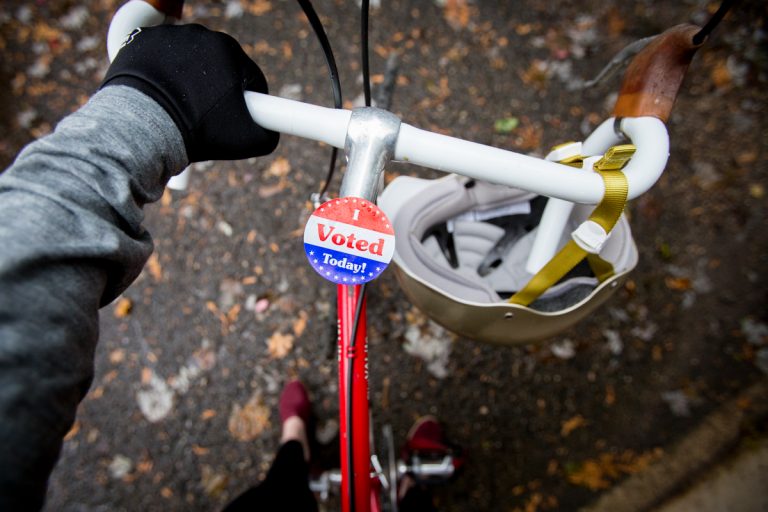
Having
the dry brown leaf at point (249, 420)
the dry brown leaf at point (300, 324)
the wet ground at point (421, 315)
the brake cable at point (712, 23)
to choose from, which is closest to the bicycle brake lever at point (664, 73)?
the brake cable at point (712, 23)

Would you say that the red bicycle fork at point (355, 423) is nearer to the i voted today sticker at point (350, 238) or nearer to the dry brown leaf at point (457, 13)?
the i voted today sticker at point (350, 238)

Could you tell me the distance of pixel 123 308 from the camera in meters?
2.29

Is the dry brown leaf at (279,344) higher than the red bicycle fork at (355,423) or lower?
lower

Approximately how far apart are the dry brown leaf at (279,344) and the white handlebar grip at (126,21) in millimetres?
1621

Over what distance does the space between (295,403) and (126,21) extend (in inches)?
67.4

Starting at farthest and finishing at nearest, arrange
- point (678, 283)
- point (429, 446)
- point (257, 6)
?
point (257, 6), point (678, 283), point (429, 446)

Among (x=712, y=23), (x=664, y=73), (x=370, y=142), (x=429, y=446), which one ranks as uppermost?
(x=712, y=23)

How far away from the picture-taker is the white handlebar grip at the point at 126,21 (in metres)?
0.89

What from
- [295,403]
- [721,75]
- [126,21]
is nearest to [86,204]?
[126,21]

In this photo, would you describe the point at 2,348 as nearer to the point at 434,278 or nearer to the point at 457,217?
the point at 434,278

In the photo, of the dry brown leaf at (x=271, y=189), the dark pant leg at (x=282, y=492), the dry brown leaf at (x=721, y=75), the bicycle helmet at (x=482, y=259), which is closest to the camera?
the bicycle helmet at (x=482, y=259)

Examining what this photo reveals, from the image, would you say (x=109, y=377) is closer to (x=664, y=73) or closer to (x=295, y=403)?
(x=295, y=403)

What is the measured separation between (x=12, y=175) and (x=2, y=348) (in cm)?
28

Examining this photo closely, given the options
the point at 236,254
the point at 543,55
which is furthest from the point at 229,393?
the point at 543,55
